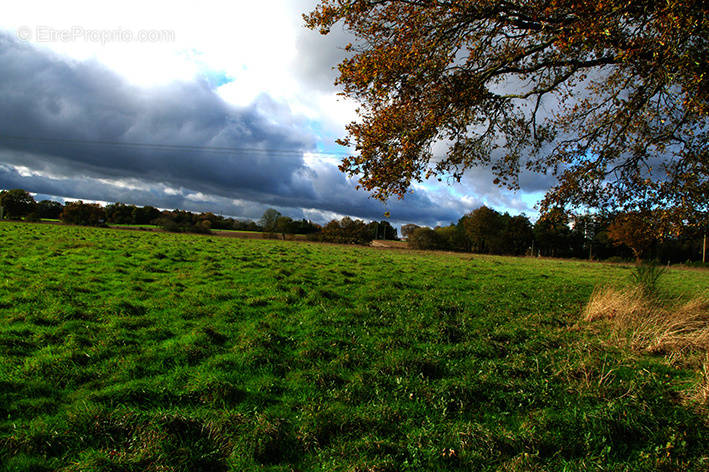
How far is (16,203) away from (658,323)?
11847 centimetres

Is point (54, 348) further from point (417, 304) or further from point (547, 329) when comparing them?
point (547, 329)

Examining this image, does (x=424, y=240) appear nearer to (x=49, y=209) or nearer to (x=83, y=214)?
(x=83, y=214)

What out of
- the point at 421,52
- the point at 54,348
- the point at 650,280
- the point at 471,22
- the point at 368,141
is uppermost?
the point at 471,22

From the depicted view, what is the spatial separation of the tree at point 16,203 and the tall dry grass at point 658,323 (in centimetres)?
10848

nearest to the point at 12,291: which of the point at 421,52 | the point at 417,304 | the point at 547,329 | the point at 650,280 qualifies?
the point at 417,304

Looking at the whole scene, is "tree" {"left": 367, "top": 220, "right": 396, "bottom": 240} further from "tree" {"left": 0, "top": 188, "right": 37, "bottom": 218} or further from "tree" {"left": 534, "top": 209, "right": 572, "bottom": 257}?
"tree" {"left": 0, "top": 188, "right": 37, "bottom": 218}

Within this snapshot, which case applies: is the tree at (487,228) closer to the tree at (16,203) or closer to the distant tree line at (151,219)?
the distant tree line at (151,219)

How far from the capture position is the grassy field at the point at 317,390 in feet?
13.2

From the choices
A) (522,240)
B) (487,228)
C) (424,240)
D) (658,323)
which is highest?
(487,228)

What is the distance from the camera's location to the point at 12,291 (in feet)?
33.7

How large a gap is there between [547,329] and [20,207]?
115874 millimetres

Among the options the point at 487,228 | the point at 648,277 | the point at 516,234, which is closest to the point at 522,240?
the point at 516,234

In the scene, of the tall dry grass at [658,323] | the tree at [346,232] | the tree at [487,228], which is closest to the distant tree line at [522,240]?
the tree at [487,228]

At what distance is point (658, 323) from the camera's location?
8.91 m
